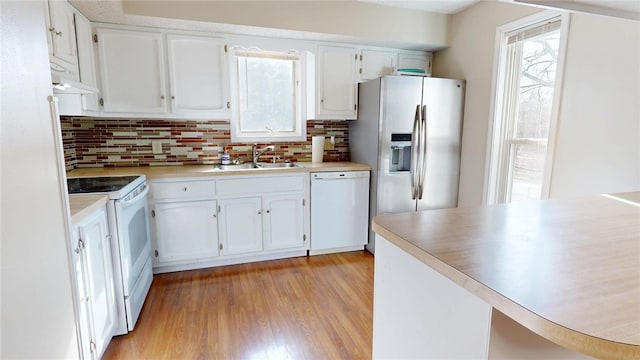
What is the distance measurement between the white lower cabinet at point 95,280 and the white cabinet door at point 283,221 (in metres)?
1.31

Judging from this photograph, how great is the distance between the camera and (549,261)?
82 cm

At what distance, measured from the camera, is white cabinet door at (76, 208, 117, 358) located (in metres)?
1.55

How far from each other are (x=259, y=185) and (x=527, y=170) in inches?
87.4

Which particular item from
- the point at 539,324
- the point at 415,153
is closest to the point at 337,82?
the point at 415,153

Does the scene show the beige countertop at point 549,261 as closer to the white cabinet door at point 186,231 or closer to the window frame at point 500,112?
the window frame at point 500,112

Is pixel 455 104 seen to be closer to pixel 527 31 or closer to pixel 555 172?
pixel 527 31

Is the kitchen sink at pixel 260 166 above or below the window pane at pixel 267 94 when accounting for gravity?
below

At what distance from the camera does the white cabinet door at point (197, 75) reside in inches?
108

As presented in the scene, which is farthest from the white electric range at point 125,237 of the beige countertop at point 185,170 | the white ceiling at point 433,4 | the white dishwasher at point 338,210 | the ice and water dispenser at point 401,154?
the white ceiling at point 433,4

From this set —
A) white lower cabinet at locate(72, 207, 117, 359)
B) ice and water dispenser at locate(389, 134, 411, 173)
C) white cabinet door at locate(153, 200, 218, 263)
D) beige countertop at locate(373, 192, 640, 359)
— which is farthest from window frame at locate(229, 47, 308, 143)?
beige countertop at locate(373, 192, 640, 359)

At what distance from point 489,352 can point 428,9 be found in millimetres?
3144

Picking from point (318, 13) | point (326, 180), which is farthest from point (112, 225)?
point (318, 13)

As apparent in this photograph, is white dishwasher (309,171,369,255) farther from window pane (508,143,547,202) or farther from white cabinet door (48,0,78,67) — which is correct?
white cabinet door (48,0,78,67)

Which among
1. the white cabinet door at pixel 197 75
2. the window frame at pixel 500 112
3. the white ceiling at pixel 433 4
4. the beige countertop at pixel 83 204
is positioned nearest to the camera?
the beige countertop at pixel 83 204
